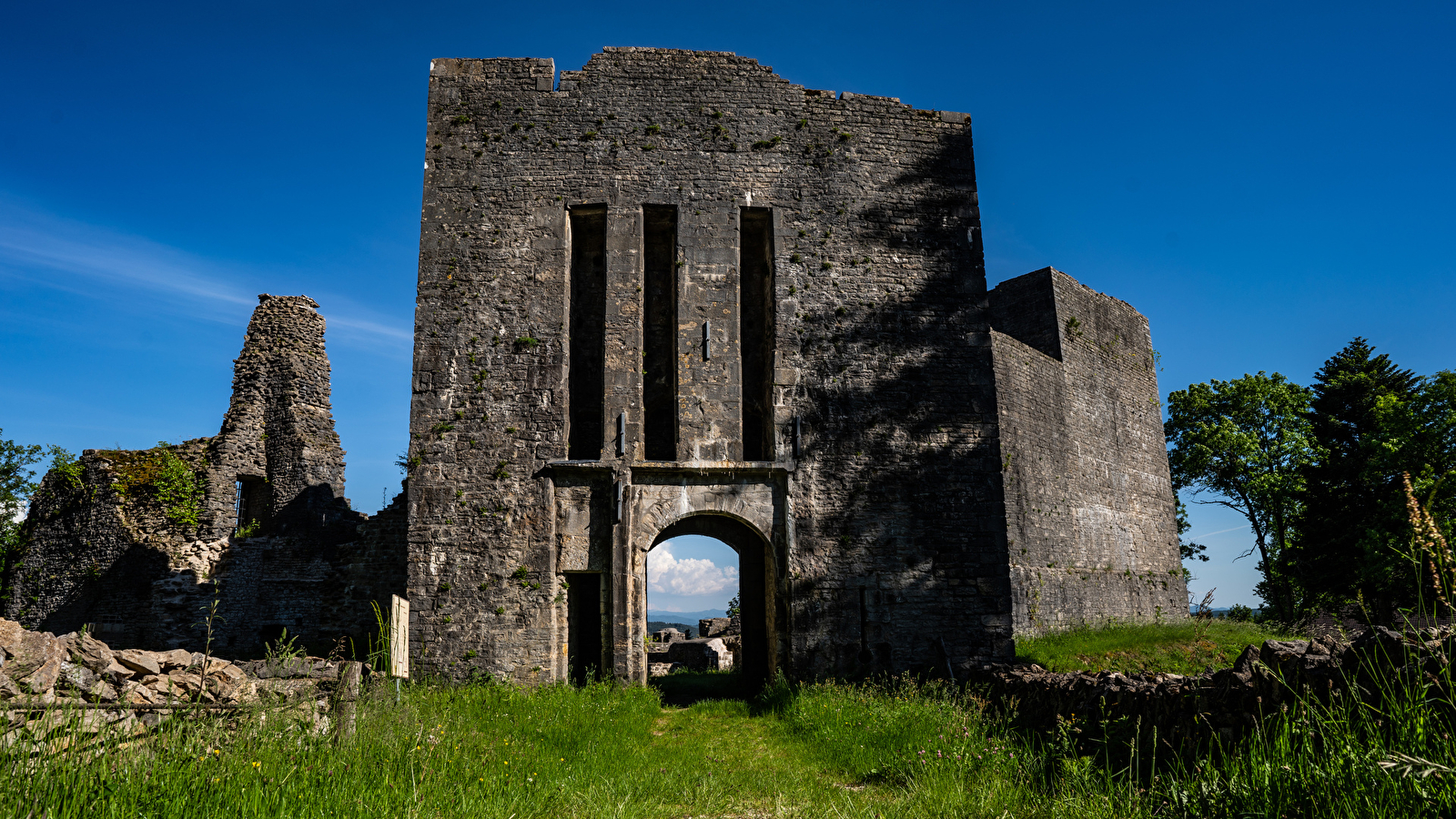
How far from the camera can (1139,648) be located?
53.2ft

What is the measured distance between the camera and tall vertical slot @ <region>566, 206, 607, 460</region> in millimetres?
12898

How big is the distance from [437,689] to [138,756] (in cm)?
637

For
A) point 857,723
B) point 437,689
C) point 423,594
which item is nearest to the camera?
point 857,723

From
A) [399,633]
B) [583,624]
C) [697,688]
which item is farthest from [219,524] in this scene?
[697,688]

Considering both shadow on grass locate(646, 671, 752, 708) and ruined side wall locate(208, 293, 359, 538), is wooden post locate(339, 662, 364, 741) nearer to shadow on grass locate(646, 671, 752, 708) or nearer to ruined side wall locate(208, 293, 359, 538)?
shadow on grass locate(646, 671, 752, 708)

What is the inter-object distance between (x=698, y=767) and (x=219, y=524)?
14329mm

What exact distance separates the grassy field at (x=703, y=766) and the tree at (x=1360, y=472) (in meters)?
16.3

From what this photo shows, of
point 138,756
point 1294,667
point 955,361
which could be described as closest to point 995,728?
point 1294,667

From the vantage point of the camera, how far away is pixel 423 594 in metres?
10.9

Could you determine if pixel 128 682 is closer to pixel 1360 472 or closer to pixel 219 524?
pixel 219 524

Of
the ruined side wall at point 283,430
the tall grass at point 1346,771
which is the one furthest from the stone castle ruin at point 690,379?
the tall grass at point 1346,771

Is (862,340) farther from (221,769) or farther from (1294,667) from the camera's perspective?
(221,769)

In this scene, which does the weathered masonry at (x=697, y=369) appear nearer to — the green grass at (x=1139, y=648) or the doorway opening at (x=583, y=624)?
the doorway opening at (x=583, y=624)

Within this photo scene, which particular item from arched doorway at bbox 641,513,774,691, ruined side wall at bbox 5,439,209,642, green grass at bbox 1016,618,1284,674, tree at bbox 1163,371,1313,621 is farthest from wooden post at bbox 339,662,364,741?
tree at bbox 1163,371,1313,621
